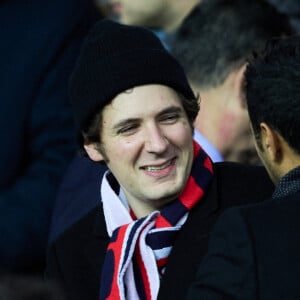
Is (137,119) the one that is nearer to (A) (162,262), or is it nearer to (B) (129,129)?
(B) (129,129)

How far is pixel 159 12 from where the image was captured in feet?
14.1

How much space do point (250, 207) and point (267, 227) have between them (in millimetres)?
72

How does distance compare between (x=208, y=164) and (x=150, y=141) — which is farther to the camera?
(x=208, y=164)

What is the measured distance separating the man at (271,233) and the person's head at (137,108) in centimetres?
51

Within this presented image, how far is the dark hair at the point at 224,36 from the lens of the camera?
3807 mm

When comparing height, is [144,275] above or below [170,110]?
below

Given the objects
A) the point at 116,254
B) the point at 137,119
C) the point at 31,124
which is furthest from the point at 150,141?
the point at 31,124

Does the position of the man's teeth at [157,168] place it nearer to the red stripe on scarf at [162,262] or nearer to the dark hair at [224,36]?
the red stripe on scarf at [162,262]

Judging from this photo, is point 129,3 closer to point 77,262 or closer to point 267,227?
point 77,262

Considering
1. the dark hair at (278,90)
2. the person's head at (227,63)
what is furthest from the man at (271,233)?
the person's head at (227,63)

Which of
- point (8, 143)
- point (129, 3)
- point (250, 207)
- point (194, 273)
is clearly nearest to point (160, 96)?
point (194, 273)

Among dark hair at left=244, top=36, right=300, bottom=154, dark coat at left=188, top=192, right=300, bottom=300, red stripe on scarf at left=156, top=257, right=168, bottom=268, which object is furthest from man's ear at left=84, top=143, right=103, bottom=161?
dark coat at left=188, top=192, right=300, bottom=300

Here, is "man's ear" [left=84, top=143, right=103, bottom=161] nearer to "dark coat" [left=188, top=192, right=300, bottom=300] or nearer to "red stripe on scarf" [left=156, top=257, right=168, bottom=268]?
"red stripe on scarf" [left=156, top=257, right=168, bottom=268]

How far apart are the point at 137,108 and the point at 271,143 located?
1.82 feet
